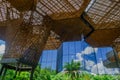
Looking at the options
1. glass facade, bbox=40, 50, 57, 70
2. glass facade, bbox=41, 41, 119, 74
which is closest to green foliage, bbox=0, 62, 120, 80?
glass facade, bbox=40, 50, 57, 70

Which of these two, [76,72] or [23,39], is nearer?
[23,39]

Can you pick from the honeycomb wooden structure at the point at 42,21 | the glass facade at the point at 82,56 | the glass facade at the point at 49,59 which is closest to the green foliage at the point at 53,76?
the glass facade at the point at 49,59

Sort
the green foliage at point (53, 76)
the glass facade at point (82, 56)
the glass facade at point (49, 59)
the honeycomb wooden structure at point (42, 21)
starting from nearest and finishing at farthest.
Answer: the honeycomb wooden structure at point (42, 21)
the green foliage at point (53, 76)
the glass facade at point (82, 56)
the glass facade at point (49, 59)

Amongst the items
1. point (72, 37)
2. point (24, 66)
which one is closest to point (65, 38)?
point (72, 37)

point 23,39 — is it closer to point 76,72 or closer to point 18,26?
point 18,26

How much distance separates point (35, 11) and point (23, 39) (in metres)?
2.23

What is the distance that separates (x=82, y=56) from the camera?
64.5ft

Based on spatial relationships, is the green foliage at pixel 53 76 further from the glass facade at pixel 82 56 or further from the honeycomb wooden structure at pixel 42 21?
the honeycomb wooden structure at pixel 42 21

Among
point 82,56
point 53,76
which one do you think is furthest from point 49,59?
point 53,76

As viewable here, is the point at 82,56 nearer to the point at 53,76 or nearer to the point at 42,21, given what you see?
the point at 53,76

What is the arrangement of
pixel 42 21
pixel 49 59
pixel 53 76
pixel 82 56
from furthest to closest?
1. pixel 49 59
2. pixel 82 56
3. pixel 53 76
4. pixel 42 21

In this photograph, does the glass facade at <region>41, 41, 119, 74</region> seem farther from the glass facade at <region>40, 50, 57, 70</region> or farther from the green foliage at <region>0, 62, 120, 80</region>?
the green foliage at <region>0, 62, 120, 80</region>

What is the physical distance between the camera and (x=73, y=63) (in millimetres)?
19453

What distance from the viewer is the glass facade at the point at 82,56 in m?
19.6
